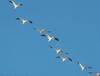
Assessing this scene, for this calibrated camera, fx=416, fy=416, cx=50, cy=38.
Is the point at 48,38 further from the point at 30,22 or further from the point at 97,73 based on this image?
the point at 97,73

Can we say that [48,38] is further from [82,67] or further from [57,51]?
[82,67]

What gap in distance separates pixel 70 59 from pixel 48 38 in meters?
1.37

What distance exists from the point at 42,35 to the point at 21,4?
5.29 feet

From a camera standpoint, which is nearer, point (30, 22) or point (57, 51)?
point (30, 22)

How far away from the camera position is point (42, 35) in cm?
1795

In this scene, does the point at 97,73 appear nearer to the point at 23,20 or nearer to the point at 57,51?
the point at 57,51

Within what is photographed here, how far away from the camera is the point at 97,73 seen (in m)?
19.7

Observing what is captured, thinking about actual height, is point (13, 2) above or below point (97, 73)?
above

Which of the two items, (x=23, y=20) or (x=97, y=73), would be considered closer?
(x=23, y=20)

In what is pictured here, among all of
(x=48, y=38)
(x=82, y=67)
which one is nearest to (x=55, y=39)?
(x=48, y=38)

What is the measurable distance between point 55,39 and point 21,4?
2.16 m

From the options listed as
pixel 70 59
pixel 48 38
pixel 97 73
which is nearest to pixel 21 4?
pixel 48 38

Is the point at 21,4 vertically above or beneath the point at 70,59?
above

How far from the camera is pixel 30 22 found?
17.5 m
